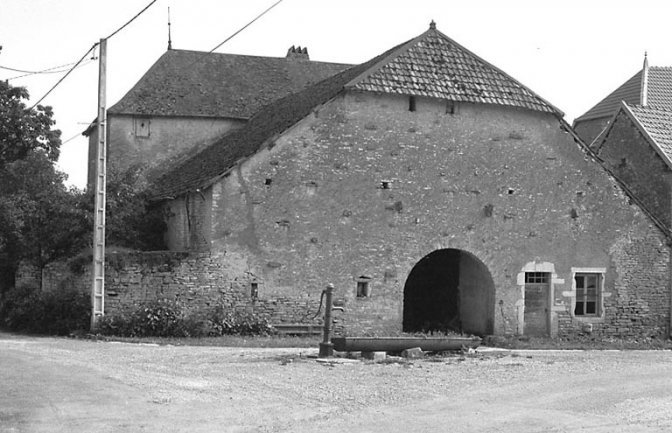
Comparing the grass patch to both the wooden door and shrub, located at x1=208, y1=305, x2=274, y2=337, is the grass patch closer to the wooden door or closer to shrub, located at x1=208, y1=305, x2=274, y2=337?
shrub, located at x1=208, y1=305, x2=274, y2=337

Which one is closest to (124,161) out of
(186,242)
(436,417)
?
(186,242)

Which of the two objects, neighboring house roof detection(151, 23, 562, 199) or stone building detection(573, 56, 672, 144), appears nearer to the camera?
neighboring house roof detection(151, 23, 562, 199)

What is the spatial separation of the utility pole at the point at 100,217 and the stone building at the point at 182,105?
7725 mm

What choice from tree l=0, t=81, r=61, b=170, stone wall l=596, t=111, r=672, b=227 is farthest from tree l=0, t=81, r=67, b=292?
stone wall l=596, t=111, r=672, b=227

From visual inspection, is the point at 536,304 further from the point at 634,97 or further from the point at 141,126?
the point at 141,126

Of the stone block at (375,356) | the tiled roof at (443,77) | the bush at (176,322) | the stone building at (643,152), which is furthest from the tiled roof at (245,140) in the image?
the stone building at (643,152)

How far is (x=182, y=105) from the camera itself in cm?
3234

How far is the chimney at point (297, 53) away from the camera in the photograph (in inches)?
1502

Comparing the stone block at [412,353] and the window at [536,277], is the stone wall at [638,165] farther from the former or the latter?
the stone block at [412,353]

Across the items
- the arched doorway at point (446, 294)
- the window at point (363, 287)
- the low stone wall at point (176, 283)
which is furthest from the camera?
the arched doorway at point (446, 294)

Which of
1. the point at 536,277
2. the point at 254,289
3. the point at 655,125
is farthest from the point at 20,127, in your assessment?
the point at 655,125

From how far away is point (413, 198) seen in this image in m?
25.5

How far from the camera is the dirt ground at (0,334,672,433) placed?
11.2 m

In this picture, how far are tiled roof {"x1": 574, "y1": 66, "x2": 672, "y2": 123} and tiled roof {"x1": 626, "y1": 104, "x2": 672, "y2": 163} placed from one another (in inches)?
104
